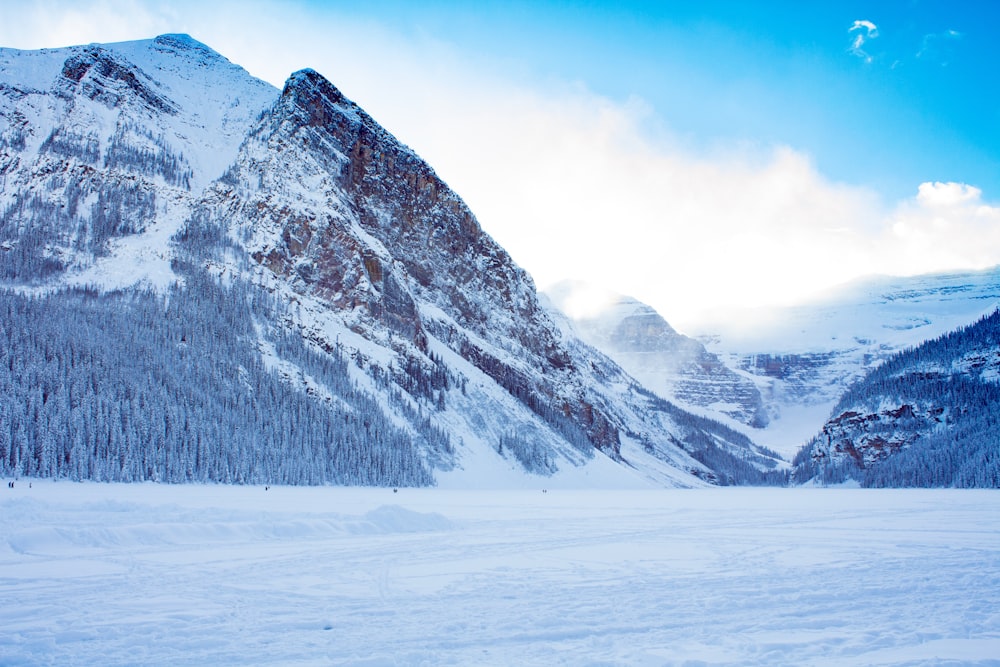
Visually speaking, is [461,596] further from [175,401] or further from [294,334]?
[294,334]

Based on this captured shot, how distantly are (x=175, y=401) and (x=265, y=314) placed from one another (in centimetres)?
3474

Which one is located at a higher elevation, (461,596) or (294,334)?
(294,334)

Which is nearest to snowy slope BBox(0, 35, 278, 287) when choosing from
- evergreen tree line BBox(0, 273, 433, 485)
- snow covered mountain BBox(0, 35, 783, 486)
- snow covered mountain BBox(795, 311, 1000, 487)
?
snow covered mountain BBox(0, 35, 783, 486)

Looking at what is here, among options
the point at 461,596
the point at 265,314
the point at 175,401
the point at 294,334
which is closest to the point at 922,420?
the point at 294,334

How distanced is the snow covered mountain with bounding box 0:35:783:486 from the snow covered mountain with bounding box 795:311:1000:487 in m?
47.6

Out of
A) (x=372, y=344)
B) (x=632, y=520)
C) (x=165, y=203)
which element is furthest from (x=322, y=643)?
(x=165, y=203)

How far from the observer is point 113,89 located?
193875 mm

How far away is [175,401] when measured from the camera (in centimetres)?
7806

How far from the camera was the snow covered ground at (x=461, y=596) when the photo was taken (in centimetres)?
945

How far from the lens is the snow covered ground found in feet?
31.0

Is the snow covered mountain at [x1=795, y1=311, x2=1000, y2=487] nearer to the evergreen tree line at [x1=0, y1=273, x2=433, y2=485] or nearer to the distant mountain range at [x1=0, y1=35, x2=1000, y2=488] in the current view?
the distant mountain range at [x1=0, y1=35, x2=1000, y2=488]

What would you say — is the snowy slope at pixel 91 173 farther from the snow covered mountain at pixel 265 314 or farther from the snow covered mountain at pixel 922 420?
the snow covered mountain at pixel 922 420

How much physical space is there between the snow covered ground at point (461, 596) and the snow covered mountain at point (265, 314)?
5006 cm

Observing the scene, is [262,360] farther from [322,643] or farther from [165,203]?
[322,643]
